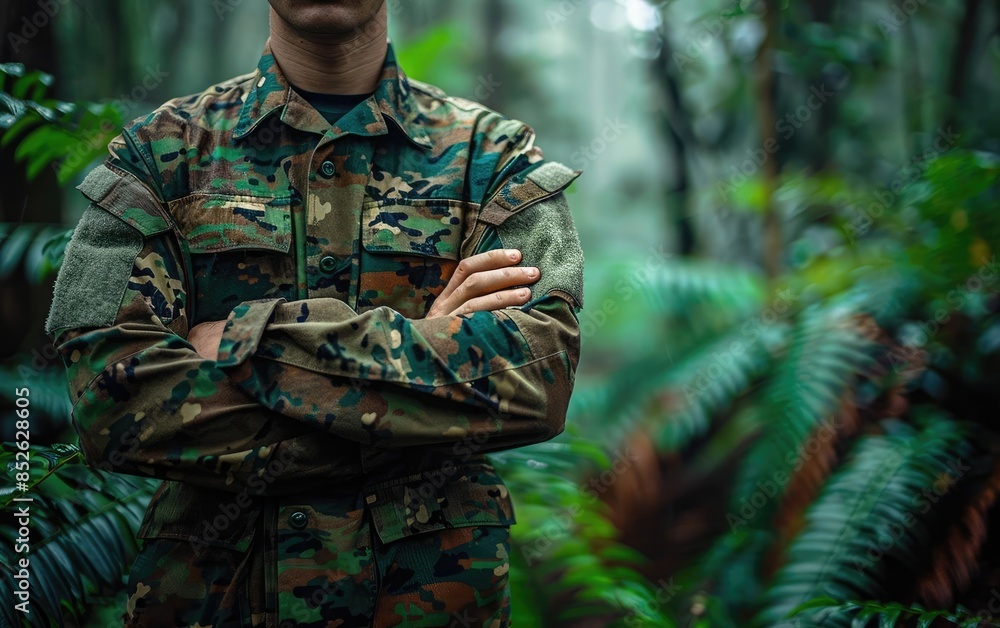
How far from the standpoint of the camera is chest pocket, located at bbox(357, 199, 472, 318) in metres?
1.69

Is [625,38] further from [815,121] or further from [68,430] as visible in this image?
[68,430]

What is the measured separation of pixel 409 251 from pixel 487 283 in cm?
17

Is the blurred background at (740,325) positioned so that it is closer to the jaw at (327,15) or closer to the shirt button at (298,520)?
the shirt button at (298,520)

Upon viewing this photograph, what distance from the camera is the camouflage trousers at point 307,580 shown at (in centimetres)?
151

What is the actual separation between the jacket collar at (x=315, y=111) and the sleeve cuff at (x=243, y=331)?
0.38 meters

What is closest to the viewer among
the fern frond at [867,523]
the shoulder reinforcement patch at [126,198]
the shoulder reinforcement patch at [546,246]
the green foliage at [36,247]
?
the shoulder reinforcement patch at [126,198]

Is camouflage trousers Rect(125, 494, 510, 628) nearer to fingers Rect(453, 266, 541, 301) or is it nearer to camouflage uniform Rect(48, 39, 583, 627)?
camouflage uniform Rect(48, 39, 583, 627)

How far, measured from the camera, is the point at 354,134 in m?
1.72

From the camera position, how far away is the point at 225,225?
5.34 feet

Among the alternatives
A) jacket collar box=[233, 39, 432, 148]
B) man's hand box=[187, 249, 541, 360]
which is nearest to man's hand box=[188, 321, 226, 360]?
man's hand box=[187, 249, 541, 360]

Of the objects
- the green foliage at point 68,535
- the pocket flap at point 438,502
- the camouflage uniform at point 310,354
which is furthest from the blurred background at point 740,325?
the pocket flap at point 438,502

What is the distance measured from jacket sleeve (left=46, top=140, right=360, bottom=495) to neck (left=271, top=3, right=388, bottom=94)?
0.46m

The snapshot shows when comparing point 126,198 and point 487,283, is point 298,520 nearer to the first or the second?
point 487,283

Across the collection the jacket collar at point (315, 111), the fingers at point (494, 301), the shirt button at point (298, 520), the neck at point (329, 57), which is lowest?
the shirt button at point (298, 520)
